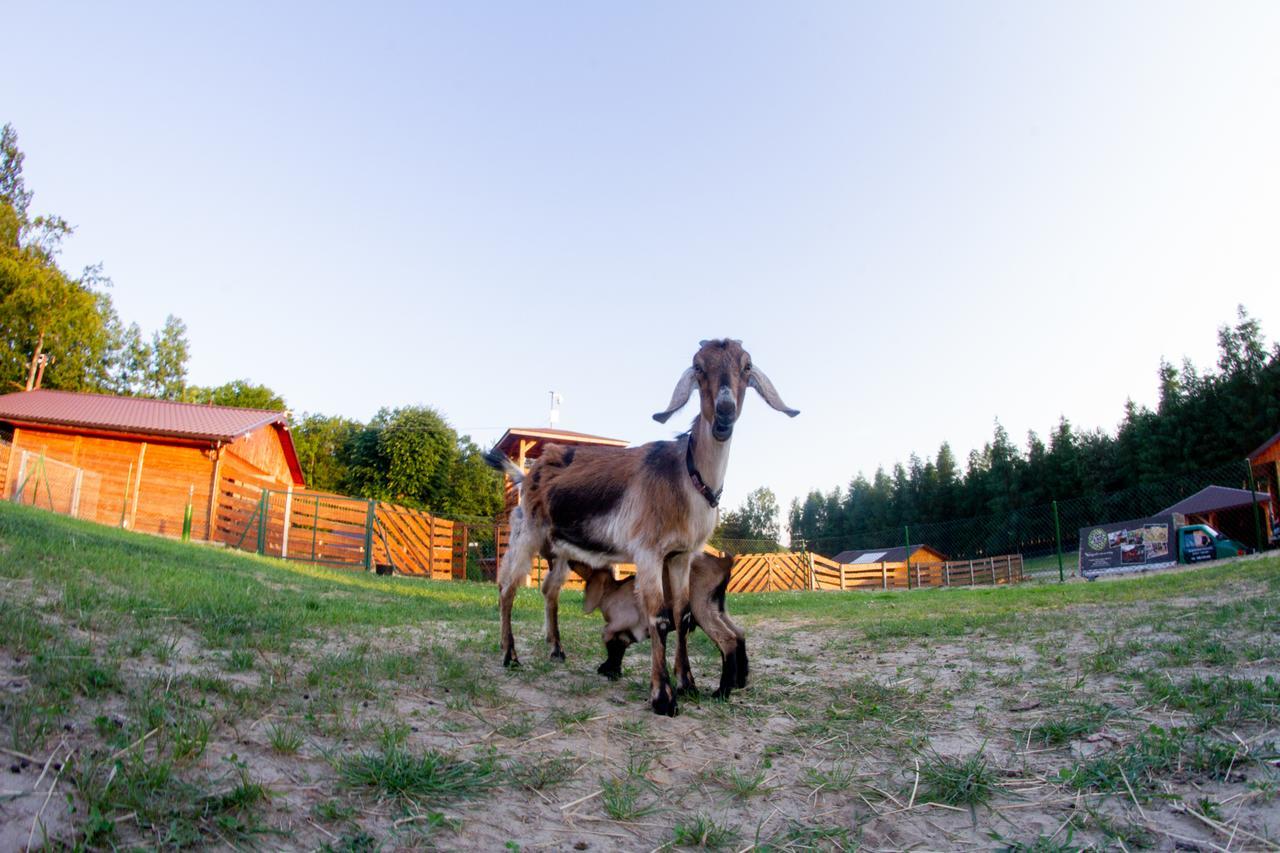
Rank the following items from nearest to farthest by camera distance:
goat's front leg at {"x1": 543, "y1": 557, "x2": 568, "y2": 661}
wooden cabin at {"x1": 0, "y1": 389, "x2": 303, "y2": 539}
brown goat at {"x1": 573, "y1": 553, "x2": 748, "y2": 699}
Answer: brown goat at {"x1": 573, "y1": 553, "x2": 748, "y2": 699} < goat's front leg at {"x1": 543, "y1": 557, "x2": 568, "y2": 661} < wooden cabin at {"x1": 0, "y1": 389, "x2": 303, "y2": 539}

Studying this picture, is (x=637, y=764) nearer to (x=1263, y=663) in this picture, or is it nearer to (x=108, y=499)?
(x=1263, y=663)

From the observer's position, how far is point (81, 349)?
4162cm

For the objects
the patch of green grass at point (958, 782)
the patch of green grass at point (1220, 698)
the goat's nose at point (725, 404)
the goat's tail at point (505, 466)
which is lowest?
the patch of green grass at point (958, 782)

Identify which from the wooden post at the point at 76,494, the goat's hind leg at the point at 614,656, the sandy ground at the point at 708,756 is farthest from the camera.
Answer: the wooden post at the point at 76,494

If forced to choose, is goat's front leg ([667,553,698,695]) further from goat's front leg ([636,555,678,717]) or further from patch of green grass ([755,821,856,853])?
patch of green grass ([755,821,856,853])

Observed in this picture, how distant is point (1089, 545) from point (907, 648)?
17176mm

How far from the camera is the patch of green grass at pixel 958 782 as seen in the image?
3.04m

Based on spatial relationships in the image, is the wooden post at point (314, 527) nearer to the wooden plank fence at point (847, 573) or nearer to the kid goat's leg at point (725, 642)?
the wooden plank fence at point (847, 573)

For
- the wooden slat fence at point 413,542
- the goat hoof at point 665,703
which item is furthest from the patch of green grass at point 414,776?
the wooden slat fence at point 413,542

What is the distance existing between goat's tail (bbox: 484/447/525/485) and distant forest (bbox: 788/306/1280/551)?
2926cm

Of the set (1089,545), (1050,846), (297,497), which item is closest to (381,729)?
(1050,846)

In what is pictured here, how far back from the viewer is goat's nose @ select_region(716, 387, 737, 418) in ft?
15.1

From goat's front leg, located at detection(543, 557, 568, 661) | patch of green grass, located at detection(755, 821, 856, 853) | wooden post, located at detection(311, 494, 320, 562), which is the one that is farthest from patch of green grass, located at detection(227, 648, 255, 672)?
wooden post, located at detection(311, 494, 320, 562)

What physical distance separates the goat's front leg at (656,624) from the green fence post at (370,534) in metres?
18.4
